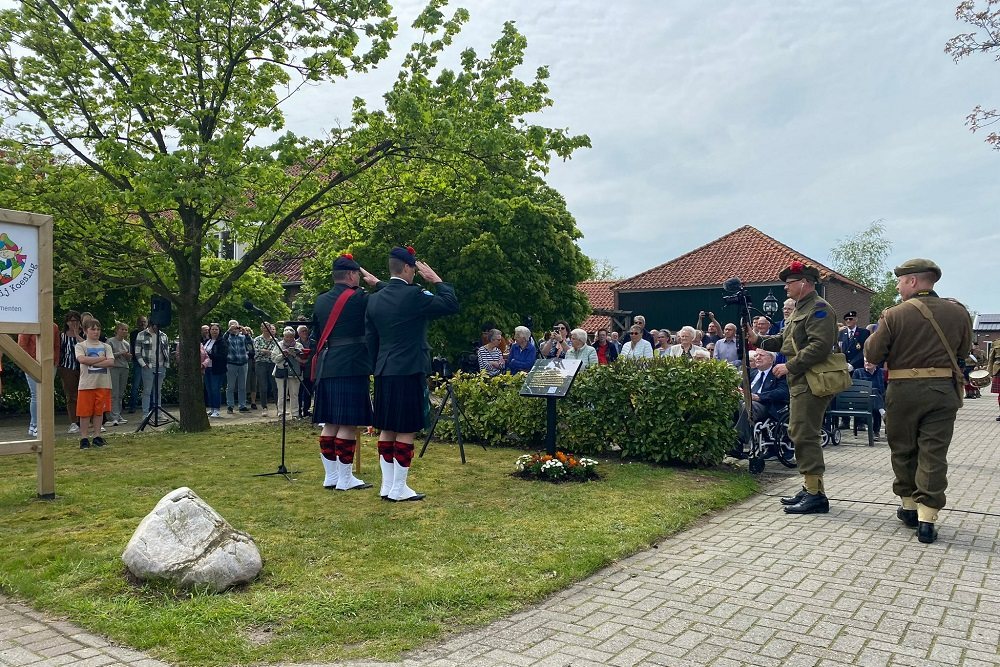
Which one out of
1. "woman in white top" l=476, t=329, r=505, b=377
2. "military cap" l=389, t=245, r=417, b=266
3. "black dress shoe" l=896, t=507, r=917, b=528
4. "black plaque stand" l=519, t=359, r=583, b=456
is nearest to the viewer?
"black dress shoe" l=896, t=507, r=917, b=528

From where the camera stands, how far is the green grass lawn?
12.5ft

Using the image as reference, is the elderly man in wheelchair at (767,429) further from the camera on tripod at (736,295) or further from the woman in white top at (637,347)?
the woman in white top at (637,347)

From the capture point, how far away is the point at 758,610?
4.15 metres

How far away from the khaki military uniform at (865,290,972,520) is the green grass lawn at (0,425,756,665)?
67.9 inches

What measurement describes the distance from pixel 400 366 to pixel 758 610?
3873 millimetres

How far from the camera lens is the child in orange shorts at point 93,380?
10.1 m

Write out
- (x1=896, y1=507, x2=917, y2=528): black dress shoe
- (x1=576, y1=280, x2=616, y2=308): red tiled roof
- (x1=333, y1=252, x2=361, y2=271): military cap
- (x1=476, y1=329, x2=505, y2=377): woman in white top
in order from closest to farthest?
(x1=896, y1=507, x2=917, y2=528): black dress shoe → (x1=333, y1=252, x2=361, y2=271): military cap → (x1=476, y1=329, x2=505, y2=377): woman in white top → (x1=576, y1=280, x2=616, y2=308): red tiled roof

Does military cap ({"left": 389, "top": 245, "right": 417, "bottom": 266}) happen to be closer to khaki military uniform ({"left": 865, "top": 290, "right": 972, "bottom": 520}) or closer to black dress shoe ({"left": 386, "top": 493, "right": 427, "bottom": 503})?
black dress shoe ({"left": 386, "top": 493, "right": 427, "bottom": 503})

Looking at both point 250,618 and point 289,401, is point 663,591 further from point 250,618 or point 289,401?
point 289,401

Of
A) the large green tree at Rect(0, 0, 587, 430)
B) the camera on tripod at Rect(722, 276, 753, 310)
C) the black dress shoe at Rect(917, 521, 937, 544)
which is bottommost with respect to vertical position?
the black dress shoe at Rect(917, 521, 937, 544)

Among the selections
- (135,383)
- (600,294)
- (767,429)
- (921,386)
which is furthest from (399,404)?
(600,294)

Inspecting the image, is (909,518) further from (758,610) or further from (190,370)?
(190,370)

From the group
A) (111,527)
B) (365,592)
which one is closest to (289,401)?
(111,527)

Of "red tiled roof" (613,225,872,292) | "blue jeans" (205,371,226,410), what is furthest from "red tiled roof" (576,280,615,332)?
"blue jeans" (205,371,226,410)
